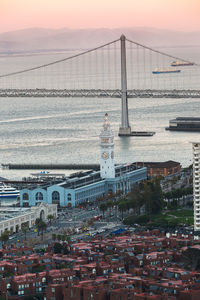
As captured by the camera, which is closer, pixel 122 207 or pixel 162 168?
pixel 122 207

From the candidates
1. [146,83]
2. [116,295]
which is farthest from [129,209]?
[146,83]

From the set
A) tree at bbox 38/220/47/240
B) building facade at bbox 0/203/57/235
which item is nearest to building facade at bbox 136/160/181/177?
building facade at bbox 0/203/57/235

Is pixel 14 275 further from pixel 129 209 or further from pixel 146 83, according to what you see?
pixel 146 83

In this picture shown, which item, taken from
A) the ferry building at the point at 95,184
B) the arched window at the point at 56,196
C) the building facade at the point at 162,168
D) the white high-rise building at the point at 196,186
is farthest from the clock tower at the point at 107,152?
the white high-rise building at the point at 196,186

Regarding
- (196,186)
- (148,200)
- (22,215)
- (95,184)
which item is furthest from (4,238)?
(95,184)

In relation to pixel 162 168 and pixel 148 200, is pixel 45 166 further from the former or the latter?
pixel 148 200

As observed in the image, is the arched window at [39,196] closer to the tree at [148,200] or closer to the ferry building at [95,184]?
the ferry building at [95,184]

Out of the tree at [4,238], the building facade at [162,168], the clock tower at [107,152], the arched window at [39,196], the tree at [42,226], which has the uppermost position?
the clock tower at [107,152]
